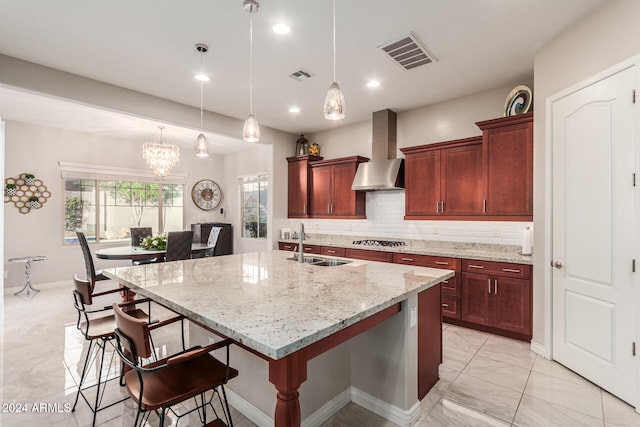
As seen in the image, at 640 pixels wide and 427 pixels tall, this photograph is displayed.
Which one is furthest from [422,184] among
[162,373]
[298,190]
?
[162,373]

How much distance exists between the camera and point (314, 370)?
74.5 inches

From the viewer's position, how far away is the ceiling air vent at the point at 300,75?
3.38 m

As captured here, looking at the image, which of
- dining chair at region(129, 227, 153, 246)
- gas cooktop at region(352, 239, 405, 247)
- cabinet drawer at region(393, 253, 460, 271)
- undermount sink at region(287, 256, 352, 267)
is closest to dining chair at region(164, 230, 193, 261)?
dining chair at region(129, 227, 153, 246)

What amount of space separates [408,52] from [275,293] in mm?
2587

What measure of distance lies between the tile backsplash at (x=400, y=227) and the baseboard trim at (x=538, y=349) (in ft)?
3.79

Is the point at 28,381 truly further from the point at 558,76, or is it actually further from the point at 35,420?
the point at 558,76

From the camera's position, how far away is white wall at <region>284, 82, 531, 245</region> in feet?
12.6

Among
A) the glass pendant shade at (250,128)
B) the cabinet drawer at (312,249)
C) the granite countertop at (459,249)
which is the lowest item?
the cabinet drawer at (312,249)

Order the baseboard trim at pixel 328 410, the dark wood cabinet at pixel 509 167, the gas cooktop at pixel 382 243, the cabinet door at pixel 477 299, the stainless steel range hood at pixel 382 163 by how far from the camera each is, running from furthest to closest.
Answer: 1. the gas cooktop at pixel 382 243
2. the stainless steel range hood at pixel 382 163
3. the cabinet door at pixel 477 299
4. the dark wood cabinet at pixel 509 167
5. the baseboard trim at pixel 328 410

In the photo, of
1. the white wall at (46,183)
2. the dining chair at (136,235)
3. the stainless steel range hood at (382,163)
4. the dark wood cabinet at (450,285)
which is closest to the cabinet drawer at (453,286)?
the dark wood cabinet at (450,285)

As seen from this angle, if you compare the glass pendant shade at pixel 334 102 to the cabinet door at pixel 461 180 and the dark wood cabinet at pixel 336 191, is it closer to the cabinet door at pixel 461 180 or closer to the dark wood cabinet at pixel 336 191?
the cabinet door at pixel 461 180

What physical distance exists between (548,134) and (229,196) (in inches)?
270

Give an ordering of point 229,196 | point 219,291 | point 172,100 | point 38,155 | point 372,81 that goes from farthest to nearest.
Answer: point 229,196
point 38,155
point 172,100
point 372,81
point 219,291

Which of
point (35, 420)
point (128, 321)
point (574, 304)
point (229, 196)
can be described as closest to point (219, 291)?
point (128, 321)
